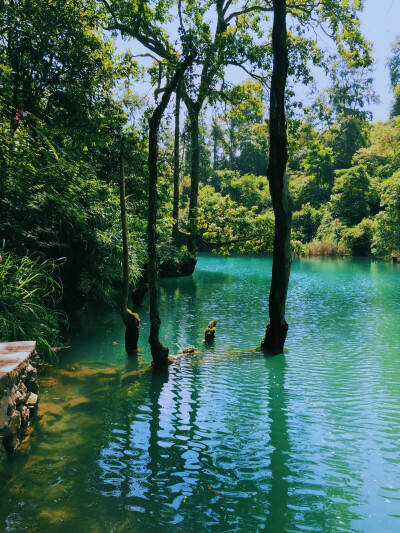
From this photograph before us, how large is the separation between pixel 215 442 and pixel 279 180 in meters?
4.15

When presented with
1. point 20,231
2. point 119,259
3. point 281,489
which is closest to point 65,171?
point 20,231

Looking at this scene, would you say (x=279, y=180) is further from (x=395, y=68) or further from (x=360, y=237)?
(x=395, y=68)

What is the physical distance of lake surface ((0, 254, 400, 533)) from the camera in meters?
2.72

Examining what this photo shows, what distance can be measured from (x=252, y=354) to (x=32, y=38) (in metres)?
6.84

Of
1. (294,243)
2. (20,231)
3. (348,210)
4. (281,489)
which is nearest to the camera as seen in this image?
(281,489)

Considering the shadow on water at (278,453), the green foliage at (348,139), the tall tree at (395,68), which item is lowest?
the shadow on water at (278,453)

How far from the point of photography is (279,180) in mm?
6516

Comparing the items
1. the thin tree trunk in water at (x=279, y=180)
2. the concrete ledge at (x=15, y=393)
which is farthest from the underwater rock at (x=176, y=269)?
the concrete ledge at (x=15, y=393)

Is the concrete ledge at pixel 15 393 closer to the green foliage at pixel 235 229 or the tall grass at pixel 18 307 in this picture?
the tall grass at pixel 18 307

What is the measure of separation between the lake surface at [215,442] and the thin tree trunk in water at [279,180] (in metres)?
0.58

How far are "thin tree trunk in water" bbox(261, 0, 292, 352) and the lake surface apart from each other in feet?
1.90

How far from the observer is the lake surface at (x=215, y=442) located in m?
2.72

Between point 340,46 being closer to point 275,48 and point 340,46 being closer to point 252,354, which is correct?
point 275,48

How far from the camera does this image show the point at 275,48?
636 cm
